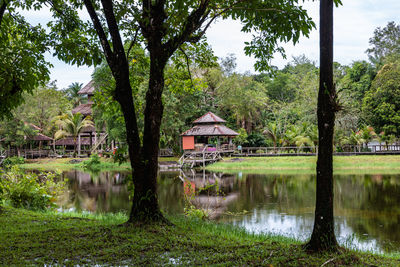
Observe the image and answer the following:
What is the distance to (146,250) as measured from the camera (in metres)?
3.96

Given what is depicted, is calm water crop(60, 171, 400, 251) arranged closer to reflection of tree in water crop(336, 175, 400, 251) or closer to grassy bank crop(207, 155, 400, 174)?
reflection of tree in water crop(336, 175, 400, 251)

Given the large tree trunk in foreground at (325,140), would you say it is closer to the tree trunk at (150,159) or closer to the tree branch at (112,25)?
the tree trunk at (150,159)

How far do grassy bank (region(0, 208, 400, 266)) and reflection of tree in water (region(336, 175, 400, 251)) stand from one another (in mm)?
3829

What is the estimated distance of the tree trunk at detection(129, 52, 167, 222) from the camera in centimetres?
496

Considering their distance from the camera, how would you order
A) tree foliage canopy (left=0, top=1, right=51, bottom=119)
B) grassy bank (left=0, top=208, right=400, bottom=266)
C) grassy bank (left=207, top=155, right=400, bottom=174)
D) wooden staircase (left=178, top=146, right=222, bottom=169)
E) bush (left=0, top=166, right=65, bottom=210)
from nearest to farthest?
grassy bank (left=0, top=208, right=400, bottom=266) → tree foliage canopy (left=0, top=1, right=51, bottom=119) → bush (left=0, top=166, right=65, bottom=210) → grassy bank (left=207, top=155, right=400, bottom=174) → wooden staircase (left=178, top=146, right=222, bottom=169)

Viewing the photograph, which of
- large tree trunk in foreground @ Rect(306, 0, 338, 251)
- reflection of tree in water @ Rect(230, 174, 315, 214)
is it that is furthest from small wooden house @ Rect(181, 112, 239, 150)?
large tree trunk in foreground @ Rect(306, 0, 338, 251)

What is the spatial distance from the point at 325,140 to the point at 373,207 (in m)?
8.40

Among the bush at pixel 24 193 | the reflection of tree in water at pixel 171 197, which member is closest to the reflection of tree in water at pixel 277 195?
the reflection of tree in water at pixel 171 197

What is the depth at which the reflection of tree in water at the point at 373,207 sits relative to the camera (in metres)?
7.59

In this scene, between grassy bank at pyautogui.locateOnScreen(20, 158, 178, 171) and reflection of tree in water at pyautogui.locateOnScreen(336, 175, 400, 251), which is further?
grassy bank at pyautogui.locateOnScreen(20, 158, 178, 171)

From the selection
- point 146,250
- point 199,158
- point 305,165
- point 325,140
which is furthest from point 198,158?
point 325,140

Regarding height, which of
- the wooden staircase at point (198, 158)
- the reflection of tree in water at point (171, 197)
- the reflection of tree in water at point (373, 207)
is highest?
the wooden staircase at point (198, 158)

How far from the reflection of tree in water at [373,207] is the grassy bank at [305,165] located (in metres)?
4.06

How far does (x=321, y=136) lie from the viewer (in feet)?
12.0
